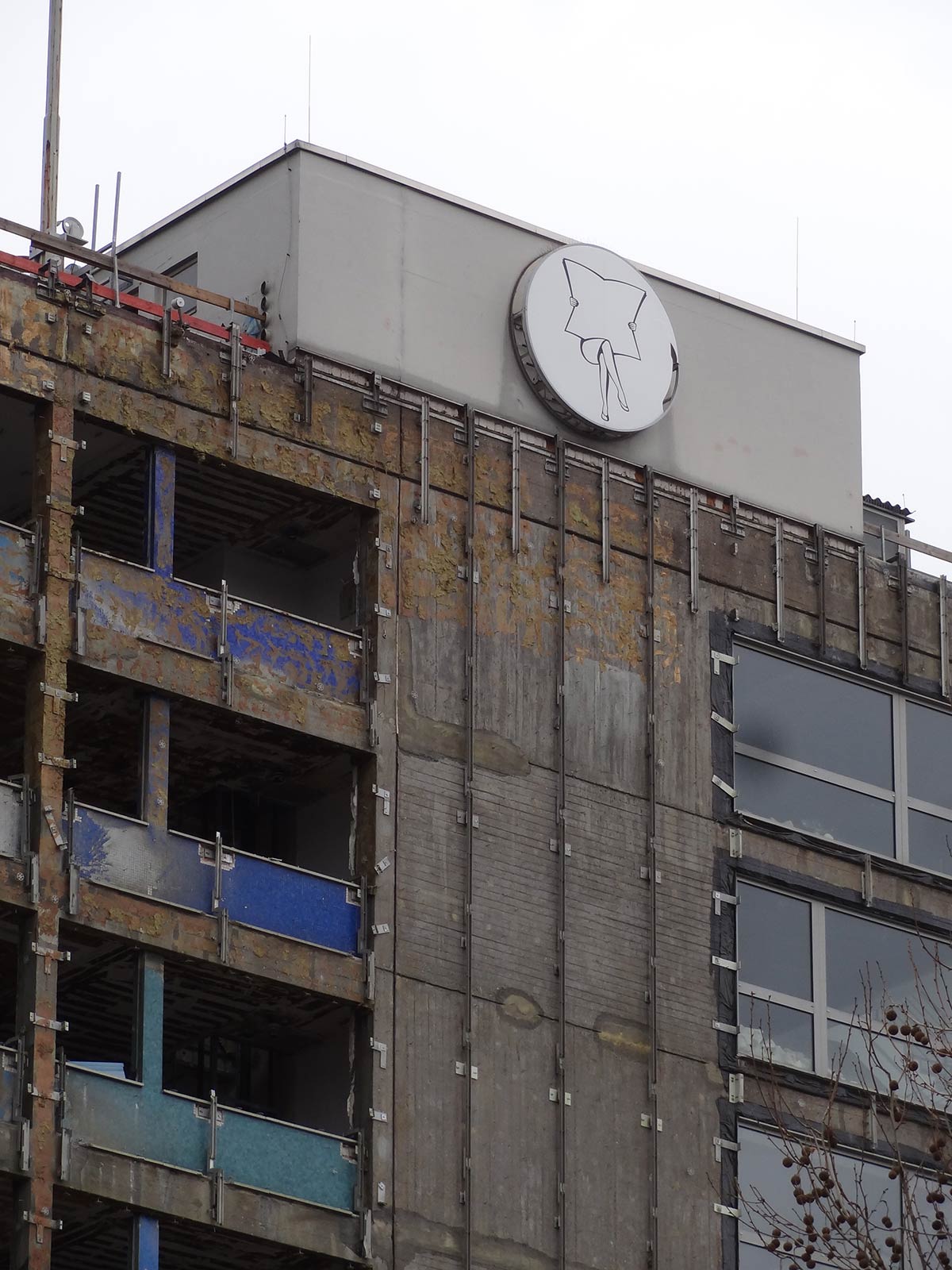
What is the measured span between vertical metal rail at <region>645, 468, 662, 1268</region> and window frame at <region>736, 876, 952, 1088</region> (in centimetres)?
140

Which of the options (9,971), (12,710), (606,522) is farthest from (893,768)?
(9,971)

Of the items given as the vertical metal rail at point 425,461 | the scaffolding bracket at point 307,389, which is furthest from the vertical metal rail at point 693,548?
the scaffolding bracket at point 307,389

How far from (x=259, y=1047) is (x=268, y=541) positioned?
624 centimetres

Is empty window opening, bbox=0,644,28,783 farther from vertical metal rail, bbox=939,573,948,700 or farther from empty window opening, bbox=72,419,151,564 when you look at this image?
vertical metal rail, bbox=939,573,948,700

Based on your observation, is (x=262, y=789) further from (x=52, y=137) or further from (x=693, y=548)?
(x=52, y=137)

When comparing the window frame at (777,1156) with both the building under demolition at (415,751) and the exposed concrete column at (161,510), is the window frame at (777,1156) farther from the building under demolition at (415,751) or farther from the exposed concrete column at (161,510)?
the exposed concrete column at (161,510)

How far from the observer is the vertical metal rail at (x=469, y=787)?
32812mm

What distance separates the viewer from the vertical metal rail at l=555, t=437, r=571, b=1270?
3350 cm

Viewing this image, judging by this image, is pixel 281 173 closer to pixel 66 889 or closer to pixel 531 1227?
pixel 66 889

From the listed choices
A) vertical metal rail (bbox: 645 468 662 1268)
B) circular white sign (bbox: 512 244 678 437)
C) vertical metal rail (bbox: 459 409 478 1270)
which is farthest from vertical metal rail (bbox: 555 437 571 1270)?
vertical metal rail (bbox: 459 409 478 1270)

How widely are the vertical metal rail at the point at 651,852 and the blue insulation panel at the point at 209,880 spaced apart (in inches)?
162

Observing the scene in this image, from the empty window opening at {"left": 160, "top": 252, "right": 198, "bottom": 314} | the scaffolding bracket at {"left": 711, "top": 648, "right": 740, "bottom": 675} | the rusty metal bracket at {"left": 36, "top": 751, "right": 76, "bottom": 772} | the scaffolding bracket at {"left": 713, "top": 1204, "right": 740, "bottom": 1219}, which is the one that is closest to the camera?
the rusty metal bracket at {"left": 36, "top": 751, "right": 76, "bottom": 772}

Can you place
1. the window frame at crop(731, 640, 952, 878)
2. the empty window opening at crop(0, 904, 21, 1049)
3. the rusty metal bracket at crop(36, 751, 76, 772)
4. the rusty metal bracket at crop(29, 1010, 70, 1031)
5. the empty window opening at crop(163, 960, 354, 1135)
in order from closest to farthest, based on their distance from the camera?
1. the rusty metal bracket at crop(29, 1010, 70, 1031)
2. the empty window opening at crop(0, 904, 21, 1049)
3. the rusty metal bracket at crop(36, 751, 76, 772)
4. the empty window opening at crop(163, 960, 354, 1135)
5. the window frame at crop(731, 640, 952, 878)

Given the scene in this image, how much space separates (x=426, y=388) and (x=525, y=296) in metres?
2.05
